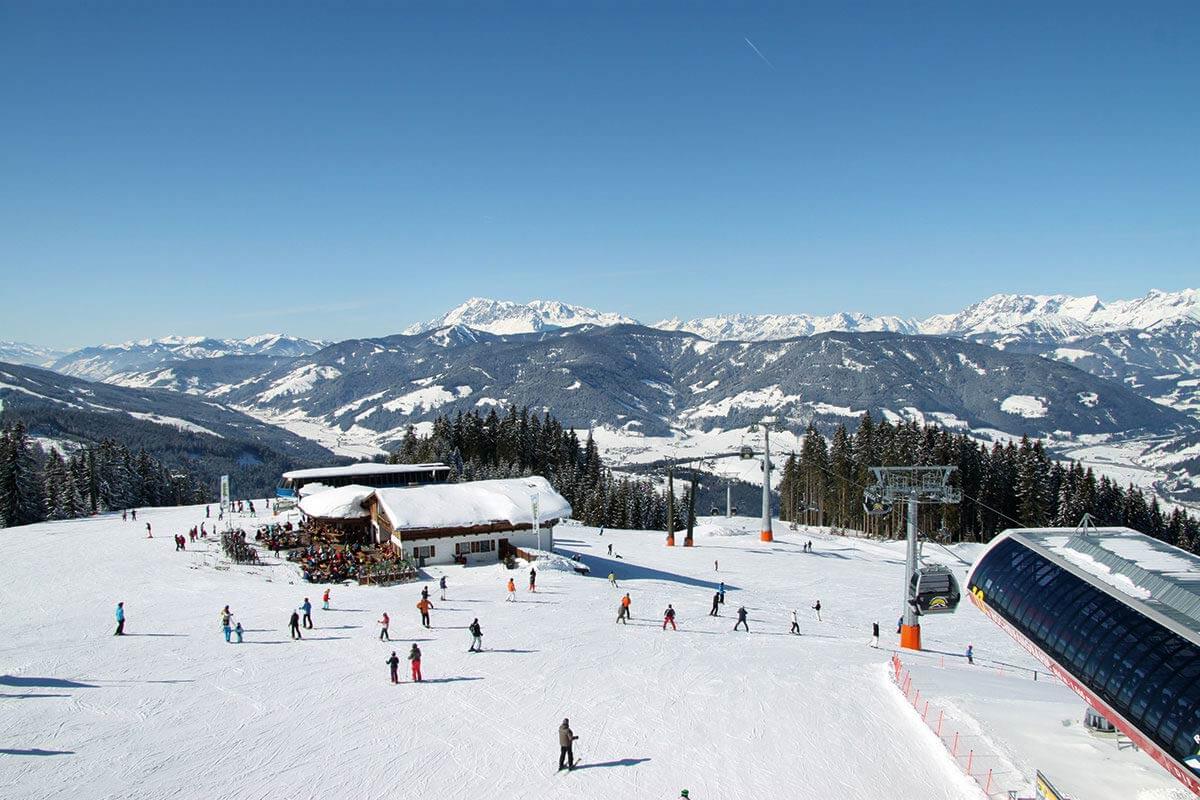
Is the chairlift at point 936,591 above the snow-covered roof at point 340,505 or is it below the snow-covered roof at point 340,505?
below

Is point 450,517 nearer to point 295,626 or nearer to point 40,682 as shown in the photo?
point 295,626

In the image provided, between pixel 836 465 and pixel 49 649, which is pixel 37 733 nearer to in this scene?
pixel 49 649

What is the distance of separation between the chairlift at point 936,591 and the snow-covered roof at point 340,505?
31.9 m

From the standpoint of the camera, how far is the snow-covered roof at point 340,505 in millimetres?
43719

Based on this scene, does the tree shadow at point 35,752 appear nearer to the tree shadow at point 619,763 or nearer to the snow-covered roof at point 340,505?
the tree shadow at point 619,763

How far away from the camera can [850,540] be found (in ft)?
228

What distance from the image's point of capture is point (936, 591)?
28.1 m

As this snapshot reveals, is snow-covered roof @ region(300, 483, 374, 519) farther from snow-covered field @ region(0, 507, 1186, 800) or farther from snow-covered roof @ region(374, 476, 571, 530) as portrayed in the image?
snow-covered field @ region(0, 507, 1186, 800)

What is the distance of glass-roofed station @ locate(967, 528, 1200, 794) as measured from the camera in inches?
608

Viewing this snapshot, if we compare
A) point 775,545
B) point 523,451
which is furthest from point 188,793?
point 523,451

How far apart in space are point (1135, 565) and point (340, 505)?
131 feet

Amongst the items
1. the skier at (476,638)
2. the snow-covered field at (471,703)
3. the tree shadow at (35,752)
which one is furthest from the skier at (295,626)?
the tree shadow at (35,752)

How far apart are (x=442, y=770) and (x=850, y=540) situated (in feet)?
201

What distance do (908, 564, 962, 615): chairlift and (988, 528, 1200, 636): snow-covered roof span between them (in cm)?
421
